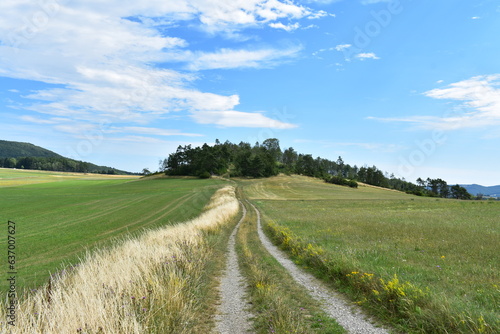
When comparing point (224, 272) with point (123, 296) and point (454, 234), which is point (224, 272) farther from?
point (454, 234)

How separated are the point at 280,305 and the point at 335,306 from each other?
198 centimetres

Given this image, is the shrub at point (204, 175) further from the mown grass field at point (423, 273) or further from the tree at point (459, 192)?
the tree at point (459, 192)

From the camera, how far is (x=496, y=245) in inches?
603

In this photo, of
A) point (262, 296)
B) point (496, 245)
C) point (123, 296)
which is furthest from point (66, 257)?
point (496, 245)

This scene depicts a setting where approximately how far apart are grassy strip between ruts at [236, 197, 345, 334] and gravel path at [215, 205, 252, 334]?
0.30m

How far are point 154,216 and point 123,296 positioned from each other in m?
31.9

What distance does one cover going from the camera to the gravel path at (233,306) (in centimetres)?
708

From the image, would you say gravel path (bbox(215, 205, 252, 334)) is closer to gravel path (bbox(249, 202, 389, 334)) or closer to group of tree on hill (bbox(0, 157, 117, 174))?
gravel path (bbox(249, 202, 389, 334))

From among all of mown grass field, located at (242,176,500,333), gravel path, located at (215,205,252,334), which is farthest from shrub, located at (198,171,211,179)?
gravel path, located at (215,205,252,334)

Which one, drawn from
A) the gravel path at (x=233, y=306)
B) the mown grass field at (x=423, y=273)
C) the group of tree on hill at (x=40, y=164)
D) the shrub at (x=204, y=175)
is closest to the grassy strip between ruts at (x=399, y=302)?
the mown grass field at (x=423, y=273)

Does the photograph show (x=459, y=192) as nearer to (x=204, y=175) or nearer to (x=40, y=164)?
(x=204, y=175)

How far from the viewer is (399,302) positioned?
726 cm

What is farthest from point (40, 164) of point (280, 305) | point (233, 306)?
point (280, 305)

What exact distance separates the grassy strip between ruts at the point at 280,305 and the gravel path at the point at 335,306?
280 mm
